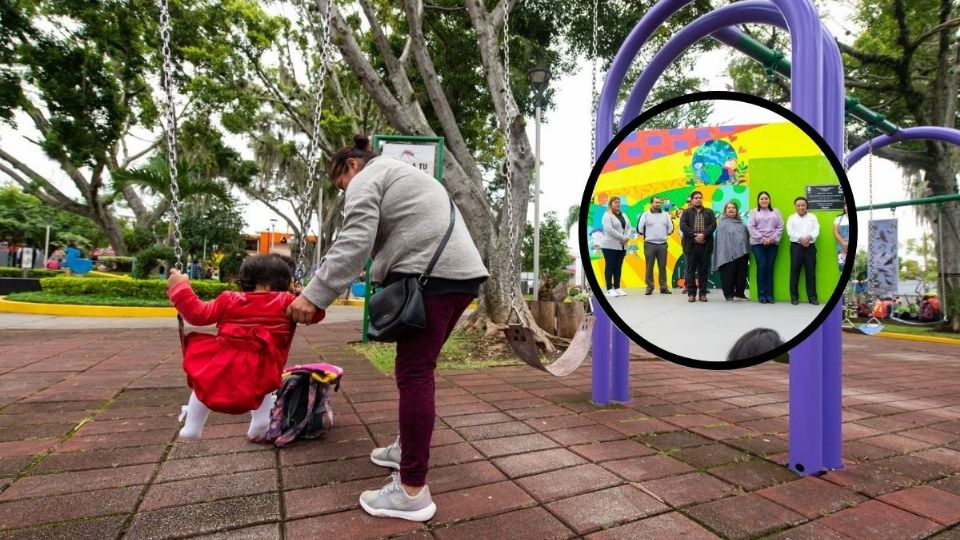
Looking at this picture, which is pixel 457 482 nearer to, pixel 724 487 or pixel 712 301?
pixel 724 487

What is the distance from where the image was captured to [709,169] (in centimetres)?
190

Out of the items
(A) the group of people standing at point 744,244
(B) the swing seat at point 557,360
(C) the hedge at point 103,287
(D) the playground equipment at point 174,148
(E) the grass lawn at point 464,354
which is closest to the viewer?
(A) the group of people standing at point 744,244

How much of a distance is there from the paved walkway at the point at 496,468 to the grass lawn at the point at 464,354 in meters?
1.00

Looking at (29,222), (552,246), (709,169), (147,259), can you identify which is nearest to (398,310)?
(709,169)

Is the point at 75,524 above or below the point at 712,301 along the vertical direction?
below

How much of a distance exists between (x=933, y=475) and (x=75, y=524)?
11.9 feet

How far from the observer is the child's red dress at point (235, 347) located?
6.93 feet

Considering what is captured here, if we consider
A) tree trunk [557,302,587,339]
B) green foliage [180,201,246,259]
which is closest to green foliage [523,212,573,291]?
green foliage [180,201,246,259]

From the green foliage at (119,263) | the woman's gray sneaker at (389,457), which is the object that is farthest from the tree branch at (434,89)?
the green foliage at (119,263)

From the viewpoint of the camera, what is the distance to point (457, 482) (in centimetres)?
222

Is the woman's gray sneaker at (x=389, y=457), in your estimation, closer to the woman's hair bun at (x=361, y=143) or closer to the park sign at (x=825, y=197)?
the woman's hair bun at (x=361, y=143)

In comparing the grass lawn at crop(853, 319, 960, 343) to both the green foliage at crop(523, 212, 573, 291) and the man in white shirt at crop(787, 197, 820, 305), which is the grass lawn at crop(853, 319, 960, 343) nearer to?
the man in white shirt at crop(787, 197, 820, 305)

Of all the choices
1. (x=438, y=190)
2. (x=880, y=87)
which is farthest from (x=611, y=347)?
(x=880, y=87)

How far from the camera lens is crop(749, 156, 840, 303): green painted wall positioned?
183cm
